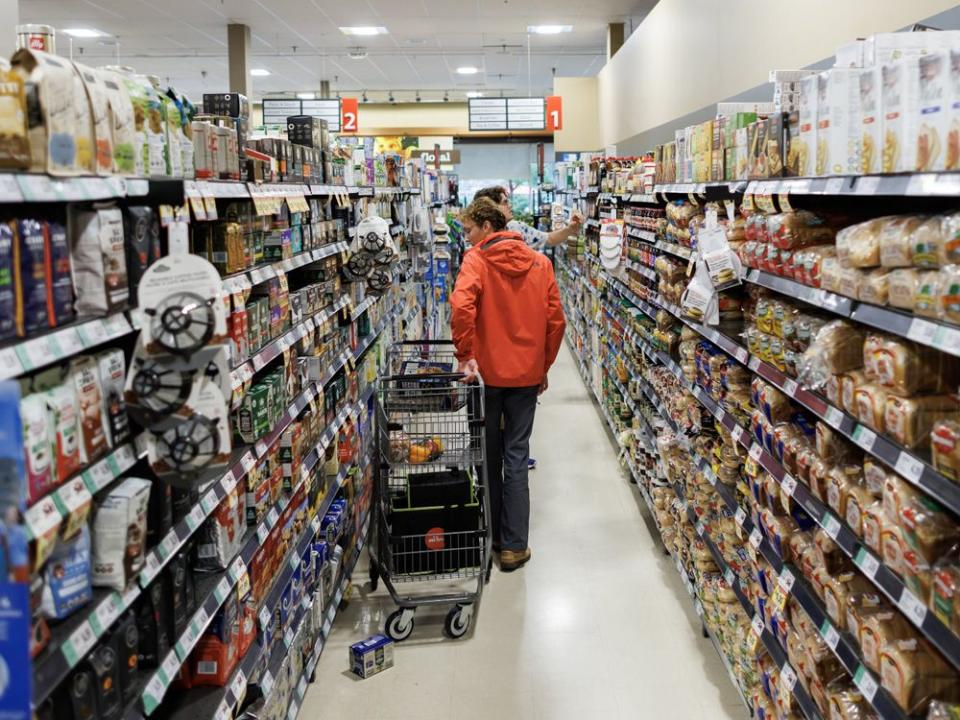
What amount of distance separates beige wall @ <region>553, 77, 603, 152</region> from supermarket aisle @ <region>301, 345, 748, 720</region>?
8716mm

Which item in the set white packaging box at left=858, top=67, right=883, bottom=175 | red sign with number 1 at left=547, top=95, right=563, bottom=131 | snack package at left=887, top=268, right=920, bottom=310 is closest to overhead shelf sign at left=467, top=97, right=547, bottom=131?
red sign with number 1 at left=547, top=95, right=563, bottom=131

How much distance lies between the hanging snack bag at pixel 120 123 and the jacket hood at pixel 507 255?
2945mm

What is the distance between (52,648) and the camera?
5.14ft

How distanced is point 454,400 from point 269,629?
1743mm

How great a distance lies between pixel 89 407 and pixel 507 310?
3.25 metres

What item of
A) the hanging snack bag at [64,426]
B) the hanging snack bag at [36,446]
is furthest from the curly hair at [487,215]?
the hanging snack bag at [36,446]

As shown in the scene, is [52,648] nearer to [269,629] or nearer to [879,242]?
[269,629]

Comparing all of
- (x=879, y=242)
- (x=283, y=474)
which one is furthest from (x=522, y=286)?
(x=879, y=242)

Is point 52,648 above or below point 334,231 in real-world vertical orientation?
below

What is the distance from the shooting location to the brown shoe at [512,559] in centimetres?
487

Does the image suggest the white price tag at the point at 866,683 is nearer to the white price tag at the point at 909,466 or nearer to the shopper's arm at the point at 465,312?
the white price tag at the point at 909,466

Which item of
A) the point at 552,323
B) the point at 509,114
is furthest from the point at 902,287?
the point at 509,114

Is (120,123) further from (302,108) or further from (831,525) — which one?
(302,108)

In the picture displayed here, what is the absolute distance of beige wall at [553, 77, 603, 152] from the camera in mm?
13039
